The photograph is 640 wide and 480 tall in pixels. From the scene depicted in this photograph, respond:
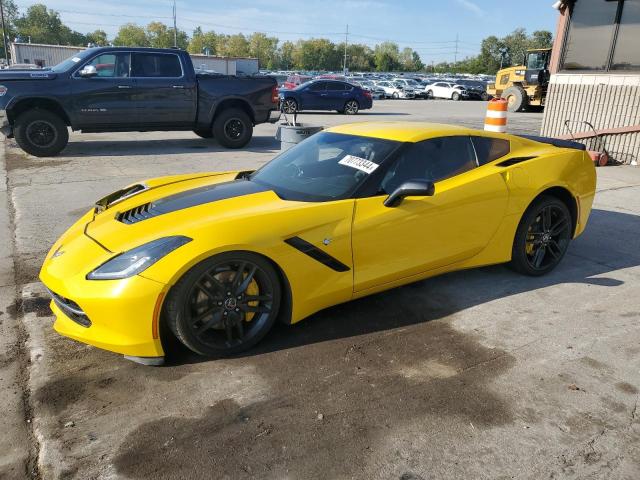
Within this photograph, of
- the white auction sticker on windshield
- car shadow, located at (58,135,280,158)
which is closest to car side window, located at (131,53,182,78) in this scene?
car shadow, located at (58,135,280,158)

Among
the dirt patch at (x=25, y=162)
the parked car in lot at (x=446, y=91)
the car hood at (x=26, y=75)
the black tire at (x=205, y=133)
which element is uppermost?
the parked car in lot at (x=446, y=91)

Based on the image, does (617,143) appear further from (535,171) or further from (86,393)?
(86,393)

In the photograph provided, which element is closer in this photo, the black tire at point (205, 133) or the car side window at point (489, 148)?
the car side window at point (489, 148)

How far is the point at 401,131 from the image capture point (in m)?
4.03

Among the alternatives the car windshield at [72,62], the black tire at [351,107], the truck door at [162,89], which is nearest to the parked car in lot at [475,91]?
the black tire at [351,107]

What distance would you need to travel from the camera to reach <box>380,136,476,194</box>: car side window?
12.2 ft

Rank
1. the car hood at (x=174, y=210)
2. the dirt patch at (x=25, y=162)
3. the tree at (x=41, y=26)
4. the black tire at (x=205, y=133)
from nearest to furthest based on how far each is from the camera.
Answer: the car hood at (x=174, y=210), the dirt patch at (x=25, y=162), the black tire at (x=205, y=133), the tree at (x=41, y=26)

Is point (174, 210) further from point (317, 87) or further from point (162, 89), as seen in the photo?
point (317, 87)

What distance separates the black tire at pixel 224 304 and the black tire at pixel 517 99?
24.7 metres

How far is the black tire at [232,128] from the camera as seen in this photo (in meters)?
11.3

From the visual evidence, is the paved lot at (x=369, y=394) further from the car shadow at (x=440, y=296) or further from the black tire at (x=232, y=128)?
the black tire at (x=232, y=128)

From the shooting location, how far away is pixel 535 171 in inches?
169

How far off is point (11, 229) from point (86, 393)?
3.71 metres

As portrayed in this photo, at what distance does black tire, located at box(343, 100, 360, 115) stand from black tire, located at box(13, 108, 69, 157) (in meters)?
14.0
